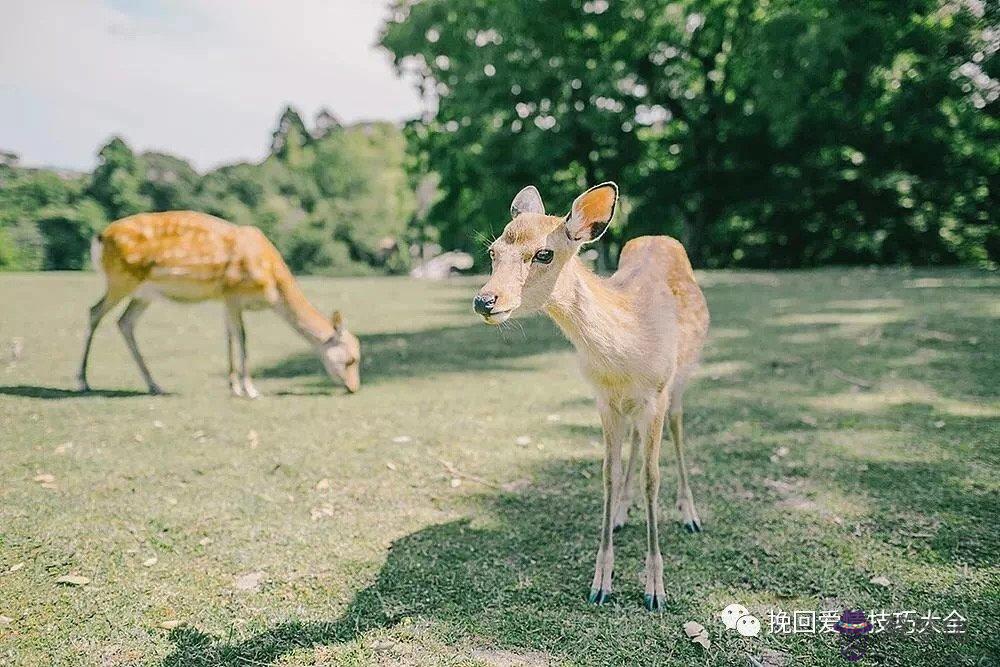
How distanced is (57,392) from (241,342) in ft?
5.53

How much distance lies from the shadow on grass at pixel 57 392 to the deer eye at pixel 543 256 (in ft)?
17.0

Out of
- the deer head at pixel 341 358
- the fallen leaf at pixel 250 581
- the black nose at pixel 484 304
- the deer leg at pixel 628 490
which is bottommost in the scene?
the fallen leaf at pixel 250 581

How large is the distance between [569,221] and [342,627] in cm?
187

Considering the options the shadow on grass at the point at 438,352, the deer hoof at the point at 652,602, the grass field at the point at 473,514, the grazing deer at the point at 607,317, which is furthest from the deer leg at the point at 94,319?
the deer hoof at the point at 652,602

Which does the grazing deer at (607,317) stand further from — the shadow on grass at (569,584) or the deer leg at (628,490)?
the shadow on grass at (569,584)

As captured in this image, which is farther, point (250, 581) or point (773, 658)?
point (250, 581)

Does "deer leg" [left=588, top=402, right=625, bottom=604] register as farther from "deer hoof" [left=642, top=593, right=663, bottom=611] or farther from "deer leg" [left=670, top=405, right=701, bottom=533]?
"deer leg" [left=670, top=405, right=701, bottom=533]

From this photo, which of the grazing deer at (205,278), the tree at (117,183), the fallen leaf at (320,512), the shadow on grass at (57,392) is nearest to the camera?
the fallen leaf at (320,512)

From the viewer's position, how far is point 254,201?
1312 inches

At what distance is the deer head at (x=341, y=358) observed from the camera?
22.4 feet

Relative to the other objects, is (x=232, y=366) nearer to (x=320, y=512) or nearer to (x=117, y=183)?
(x=320, y=512)

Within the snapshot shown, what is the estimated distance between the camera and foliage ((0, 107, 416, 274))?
28656mm

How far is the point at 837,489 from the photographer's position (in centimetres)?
409

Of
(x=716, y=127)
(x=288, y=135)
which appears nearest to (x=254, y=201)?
(x=288, y=135)
